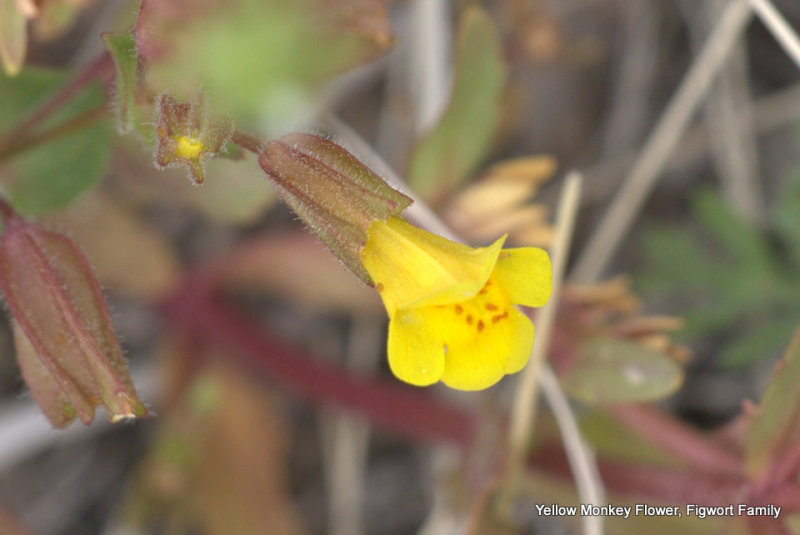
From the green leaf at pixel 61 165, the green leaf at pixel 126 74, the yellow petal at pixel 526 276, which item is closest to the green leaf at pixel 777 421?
the yellow petal at pixel 526 276

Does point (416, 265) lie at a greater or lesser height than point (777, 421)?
greater

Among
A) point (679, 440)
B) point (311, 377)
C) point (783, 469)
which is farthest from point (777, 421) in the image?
point (311, 377)

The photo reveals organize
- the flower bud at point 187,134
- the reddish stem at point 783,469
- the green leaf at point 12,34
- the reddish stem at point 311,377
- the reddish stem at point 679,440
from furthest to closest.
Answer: the reddish stem at point 311,377
the reddish stem at point 679,440
the reddish stem at point 783,469
the green leaf at point 12,34
the flower bud at point 187,134

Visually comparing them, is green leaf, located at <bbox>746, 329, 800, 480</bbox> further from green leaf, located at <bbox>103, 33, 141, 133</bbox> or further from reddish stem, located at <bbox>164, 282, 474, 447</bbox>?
green leaf, located at <bbox>103, 33, 141, 133</bbox>

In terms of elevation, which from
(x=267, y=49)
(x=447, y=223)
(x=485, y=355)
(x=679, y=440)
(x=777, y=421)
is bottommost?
(x=679, y=440)

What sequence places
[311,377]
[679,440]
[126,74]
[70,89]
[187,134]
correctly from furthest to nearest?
[311,377] < [679,440] < [70,89] < [126,74] < [187,134]

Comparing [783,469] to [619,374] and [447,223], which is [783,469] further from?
[447,223]

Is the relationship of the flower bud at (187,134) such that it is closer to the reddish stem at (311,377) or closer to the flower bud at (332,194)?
the flower bud at (332,194)

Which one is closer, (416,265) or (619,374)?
(416,265)
